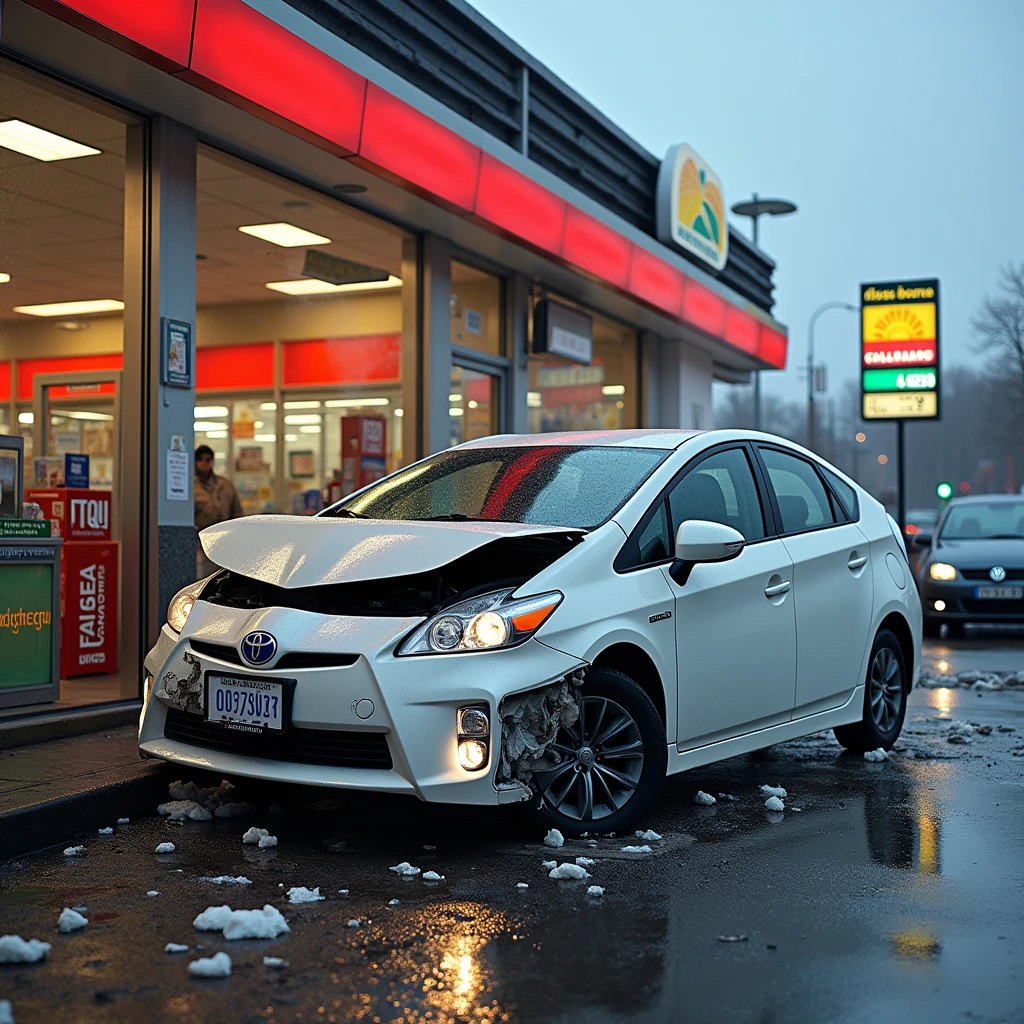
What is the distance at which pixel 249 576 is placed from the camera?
5129 millimetres

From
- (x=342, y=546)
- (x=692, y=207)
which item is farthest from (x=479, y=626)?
(x=692, y=207)

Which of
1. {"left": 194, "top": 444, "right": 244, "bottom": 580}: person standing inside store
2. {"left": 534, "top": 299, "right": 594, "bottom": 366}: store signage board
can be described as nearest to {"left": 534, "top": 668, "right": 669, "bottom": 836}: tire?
{"left": 194, "top": 444, "right": 244, "bottom": 580}: person standing inside store

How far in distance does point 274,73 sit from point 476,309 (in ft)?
17.3

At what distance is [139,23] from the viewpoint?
6.93 m

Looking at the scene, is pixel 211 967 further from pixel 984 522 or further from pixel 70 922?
pixel 984 522

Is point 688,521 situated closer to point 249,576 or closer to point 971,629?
point 249,576

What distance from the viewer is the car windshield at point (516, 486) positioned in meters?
5.65

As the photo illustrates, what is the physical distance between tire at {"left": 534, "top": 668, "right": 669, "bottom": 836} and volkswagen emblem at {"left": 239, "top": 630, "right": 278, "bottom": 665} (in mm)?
1054

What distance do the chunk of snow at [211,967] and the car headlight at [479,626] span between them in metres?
1.40

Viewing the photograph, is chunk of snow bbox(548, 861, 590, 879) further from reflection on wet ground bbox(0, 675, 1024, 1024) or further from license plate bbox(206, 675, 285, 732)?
license plate bbox(206, 675, 285, 732)

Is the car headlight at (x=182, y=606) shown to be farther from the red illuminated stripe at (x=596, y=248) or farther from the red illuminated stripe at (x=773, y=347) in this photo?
the red illuminated stripe at (x=773, y=347)

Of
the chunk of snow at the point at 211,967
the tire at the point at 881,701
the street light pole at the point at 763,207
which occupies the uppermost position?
the street light pole at the point at 763,207

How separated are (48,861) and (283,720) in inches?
39.4

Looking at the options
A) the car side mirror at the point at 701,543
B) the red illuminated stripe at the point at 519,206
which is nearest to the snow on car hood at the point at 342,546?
the car side mirror at the point at 701,543
